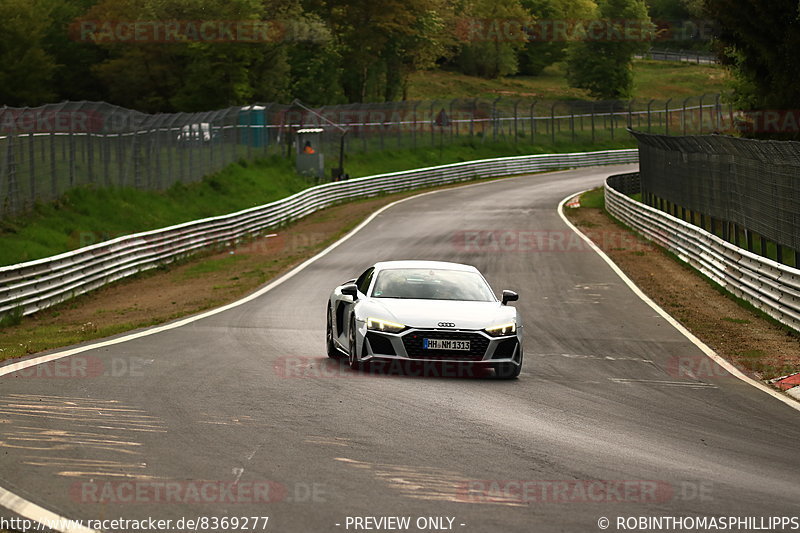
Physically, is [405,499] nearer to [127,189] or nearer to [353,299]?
[353,299]

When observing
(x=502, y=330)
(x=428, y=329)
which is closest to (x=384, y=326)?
(x=428, y=329)

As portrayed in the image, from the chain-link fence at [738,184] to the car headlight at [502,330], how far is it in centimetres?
785

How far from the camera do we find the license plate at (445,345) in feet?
42.6

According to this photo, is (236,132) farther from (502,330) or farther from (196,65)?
(502,330)

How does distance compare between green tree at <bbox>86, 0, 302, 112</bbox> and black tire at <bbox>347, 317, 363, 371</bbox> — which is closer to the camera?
black tire at <bbox>347, 317, 363, 371</bbox>

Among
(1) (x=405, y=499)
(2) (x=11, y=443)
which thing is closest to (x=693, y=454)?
(1) (x=405, y=499)

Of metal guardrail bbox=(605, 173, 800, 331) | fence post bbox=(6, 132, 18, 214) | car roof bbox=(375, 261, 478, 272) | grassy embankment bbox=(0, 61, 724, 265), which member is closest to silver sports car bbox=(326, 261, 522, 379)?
car roof bbox=(375, 261, 478, 272)

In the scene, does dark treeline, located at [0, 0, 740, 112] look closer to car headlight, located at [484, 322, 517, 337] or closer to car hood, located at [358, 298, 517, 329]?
car hood, located at [358, 298, 517, 329]

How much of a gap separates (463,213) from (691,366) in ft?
101

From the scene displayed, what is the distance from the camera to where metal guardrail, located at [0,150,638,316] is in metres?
22.3

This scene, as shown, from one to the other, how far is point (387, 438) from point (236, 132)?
136 feet

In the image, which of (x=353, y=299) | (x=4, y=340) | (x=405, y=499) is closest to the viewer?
(x=405, y=499)

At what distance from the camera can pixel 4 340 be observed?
1853 cm

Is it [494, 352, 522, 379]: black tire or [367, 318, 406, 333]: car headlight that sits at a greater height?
[367, 318, 406, 333]: car headlight
